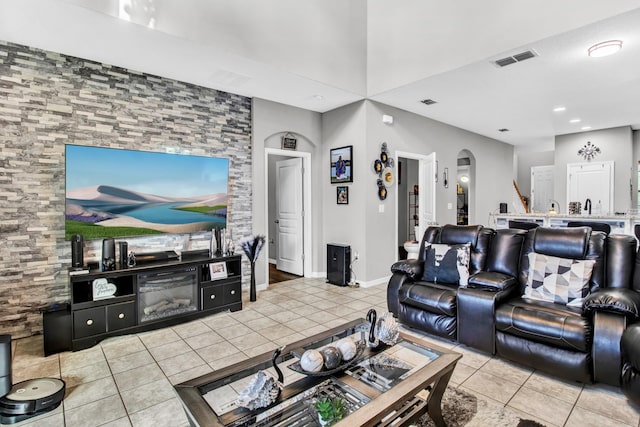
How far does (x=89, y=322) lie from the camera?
3.16 meters

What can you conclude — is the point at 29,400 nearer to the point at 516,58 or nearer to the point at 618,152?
the point at 516,58

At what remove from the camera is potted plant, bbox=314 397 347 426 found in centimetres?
149

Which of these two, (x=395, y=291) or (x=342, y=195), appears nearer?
(x=395, y=291)

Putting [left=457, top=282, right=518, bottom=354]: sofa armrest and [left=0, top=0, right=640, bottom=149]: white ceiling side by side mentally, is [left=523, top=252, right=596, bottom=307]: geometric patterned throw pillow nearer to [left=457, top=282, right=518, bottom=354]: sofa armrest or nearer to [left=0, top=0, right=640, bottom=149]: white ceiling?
[left=457, top=282, right=518, bottom=354]: sofa armrest

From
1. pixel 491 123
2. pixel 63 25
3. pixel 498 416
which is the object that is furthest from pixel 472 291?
pixel 491 123

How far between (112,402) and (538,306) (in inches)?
125

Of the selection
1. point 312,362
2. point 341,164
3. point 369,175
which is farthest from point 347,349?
point 341,164

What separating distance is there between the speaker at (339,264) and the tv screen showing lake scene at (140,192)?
1802 mm

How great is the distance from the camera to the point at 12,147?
3.27 meters

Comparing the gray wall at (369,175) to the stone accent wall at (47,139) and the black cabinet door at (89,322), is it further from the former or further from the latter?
the black cabinet door at (89,322)

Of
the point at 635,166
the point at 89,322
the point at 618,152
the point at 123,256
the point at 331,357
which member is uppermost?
the point at 618,152

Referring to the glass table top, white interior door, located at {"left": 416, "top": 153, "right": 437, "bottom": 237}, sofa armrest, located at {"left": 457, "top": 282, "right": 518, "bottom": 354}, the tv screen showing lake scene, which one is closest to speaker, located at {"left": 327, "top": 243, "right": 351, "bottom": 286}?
white interior door, located at {"left": 416, "top": 153, "right": 437, "bottom": 237}

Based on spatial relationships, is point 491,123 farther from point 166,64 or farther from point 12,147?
point 12,147

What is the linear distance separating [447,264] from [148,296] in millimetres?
3117
